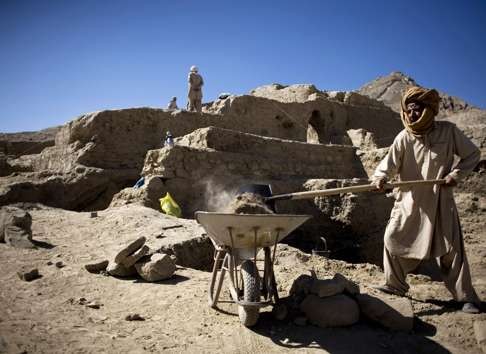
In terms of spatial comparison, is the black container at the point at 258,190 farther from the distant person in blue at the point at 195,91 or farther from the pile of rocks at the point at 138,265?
the distant person in blue at the point at 195,91

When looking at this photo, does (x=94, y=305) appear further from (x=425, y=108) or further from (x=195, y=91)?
(x=195, y=91)

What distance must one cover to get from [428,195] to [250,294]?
1864mm

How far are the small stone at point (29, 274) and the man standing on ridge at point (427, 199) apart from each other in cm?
357

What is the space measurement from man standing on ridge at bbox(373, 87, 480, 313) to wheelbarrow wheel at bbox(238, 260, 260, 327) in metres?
1.38

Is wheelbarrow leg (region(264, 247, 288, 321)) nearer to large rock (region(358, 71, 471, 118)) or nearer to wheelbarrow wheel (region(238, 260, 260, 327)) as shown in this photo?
wheelbarrow wheel (region(238, 260, 260, 327))

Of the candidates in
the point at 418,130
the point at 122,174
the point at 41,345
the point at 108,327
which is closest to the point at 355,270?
the point at 418,130

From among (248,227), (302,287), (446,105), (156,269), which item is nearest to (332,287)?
(302,287)

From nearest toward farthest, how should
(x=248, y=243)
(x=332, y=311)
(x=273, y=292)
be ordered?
(x=332, y=311) → (x=248, y=243) → (x=273, y=292)

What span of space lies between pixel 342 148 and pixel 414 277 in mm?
6275

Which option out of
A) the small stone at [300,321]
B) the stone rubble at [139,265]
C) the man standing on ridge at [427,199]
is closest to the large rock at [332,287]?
the small stone at [300,321]

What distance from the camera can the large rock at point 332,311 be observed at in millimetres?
3023

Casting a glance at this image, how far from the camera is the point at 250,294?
9.50 ft

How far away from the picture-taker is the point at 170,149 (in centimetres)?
705

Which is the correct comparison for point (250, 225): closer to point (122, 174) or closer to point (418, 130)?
point (418, 130)
